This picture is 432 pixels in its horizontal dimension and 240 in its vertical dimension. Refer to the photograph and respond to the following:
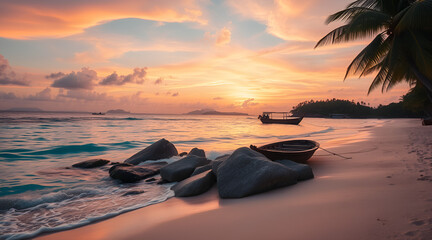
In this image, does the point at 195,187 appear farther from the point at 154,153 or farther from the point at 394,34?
the point at 394,34

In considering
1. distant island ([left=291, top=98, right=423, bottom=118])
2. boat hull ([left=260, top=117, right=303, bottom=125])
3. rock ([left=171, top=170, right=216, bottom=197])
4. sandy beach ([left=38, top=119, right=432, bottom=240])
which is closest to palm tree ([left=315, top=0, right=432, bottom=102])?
sandy beach ([left=38, top=119, right=432, bottom=240])

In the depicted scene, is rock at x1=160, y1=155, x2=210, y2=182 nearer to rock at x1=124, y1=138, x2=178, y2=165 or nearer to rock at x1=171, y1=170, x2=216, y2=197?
rock at x1=171, y1=170, x2=216, y2=197

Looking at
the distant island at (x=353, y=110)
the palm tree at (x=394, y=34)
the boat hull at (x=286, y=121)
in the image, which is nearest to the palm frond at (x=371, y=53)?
the palm tree at (x=394, y=34)

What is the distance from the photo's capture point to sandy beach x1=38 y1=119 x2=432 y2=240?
10.0 ft

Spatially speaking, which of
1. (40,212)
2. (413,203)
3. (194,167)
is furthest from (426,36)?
(40,212)

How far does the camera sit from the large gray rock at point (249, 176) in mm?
5137

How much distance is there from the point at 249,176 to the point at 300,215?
1743 mm

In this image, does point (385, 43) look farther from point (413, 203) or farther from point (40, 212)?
point (40, 212)

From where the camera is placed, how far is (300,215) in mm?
3727

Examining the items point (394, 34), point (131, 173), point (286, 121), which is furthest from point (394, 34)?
point (286, 121)

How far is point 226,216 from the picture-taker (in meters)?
4.06

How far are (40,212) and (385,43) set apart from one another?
16110mm

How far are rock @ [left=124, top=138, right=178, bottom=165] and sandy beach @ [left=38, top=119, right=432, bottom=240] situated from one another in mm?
5992

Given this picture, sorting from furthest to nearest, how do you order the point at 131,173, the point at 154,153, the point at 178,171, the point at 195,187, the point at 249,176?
the point at 154,153 → the point at 131,173 → the point at 178,171 → the point at 195,187 → the point at 249,176
